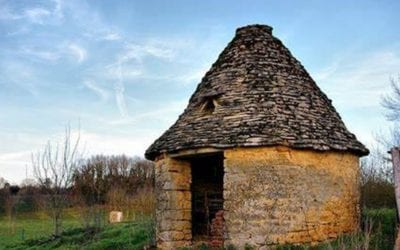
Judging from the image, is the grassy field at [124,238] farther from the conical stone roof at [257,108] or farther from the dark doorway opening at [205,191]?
the conical stone roof at [257,108]

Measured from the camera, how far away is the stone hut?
33.2 feet

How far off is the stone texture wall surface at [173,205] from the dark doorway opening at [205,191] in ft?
3.08

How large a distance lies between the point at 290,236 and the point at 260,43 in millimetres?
4707

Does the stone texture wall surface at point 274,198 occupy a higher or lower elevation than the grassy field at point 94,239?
higher

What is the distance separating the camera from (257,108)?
35.9 ft

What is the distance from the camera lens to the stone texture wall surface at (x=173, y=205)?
11.3 m

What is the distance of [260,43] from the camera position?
491 inches

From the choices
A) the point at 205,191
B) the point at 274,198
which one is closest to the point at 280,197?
the point at 274,198

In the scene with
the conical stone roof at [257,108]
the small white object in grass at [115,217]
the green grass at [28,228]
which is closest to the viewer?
the conical stone roof at [257,108]

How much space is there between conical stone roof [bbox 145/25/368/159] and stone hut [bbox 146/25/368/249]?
0.08 feet

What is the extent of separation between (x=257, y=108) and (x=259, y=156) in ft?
3.99

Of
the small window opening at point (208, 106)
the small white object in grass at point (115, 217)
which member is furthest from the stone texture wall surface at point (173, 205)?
the small white object in grass at point (115, 217)

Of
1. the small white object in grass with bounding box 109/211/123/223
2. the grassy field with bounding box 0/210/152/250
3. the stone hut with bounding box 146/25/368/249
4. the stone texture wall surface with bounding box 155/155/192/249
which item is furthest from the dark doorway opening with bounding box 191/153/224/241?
the small white object in grass with bounding box 109/211/123/223

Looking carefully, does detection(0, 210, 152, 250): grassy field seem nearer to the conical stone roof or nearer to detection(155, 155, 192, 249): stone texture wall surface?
detection(155, 155, 192, 249): stone texture wall surface
